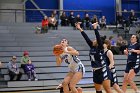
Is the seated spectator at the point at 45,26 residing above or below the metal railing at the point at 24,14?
below

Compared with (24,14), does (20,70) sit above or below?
below

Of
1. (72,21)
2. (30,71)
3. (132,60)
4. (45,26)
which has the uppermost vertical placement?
(72,21)

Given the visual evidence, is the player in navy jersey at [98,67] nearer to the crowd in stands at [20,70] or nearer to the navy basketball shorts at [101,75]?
the navy basketball shorts at [101,75]

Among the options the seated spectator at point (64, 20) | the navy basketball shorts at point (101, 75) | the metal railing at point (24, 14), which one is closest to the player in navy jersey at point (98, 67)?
the navy basketball shorts at point (101, 75)

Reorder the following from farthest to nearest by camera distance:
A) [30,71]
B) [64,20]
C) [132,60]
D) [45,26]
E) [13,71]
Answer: [64,20] < [45,26] < [30,71] < [13,71] < [132,60]

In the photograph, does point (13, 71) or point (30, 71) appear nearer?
point (13, 71)

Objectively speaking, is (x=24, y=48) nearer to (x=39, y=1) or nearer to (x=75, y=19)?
(x=75, y=19)

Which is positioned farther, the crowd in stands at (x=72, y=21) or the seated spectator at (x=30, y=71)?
the crowd in stands at (x=72, y=21)

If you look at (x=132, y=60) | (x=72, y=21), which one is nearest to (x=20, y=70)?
(x=132, y=60)

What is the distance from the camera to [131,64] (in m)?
10.3

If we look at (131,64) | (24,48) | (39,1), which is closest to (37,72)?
(24,48)

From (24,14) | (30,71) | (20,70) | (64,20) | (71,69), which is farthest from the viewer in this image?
(24,14)

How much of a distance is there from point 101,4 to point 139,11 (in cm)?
326

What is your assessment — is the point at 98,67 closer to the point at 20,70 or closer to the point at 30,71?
the point at 30,71
